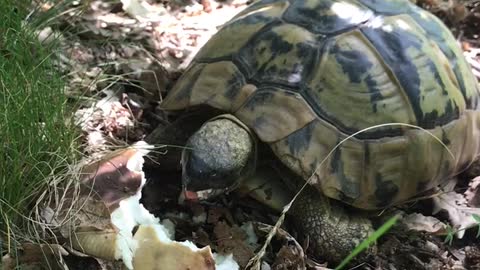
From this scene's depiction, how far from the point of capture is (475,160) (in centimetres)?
279

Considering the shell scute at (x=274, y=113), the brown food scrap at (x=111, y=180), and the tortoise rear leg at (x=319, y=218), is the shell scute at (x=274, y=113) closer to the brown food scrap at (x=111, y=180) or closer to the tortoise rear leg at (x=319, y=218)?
the tortoise rear leg at (x=319, y=218)

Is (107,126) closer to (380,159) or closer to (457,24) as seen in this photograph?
(380,159)

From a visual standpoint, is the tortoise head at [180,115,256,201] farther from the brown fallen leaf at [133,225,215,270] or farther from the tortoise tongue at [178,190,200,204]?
the brown fallen leaf at [133,225,215,270]

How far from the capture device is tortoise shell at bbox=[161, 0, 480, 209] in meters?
2.24

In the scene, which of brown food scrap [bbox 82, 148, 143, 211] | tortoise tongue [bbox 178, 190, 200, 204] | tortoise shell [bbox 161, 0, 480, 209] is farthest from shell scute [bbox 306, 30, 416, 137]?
brown food scrap [bbox 82, 148, 143, 211]

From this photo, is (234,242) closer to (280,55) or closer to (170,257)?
(170,257)

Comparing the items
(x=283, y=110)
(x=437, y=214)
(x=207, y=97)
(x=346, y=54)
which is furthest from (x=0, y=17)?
(x=437, y=214)

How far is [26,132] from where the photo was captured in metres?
2.03

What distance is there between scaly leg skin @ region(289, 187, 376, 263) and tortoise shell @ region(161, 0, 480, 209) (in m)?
0.09

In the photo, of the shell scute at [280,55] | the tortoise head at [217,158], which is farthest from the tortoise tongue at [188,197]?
the shell scute at [280,55]

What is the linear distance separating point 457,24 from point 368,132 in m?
1.91

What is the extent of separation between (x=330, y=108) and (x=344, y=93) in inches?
3.0

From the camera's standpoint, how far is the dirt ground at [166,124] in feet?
7.55

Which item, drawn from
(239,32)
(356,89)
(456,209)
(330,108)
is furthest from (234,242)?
(456,209)
